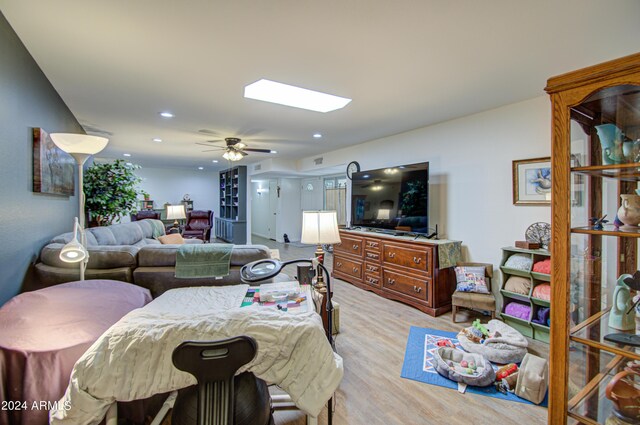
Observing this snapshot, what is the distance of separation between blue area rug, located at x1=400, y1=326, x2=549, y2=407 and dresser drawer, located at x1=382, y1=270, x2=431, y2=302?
0.57 meters

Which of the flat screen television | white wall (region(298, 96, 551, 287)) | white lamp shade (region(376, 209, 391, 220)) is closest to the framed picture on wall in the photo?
white wall (region(298, 96, 551, 287))

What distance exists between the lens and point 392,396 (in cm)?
202

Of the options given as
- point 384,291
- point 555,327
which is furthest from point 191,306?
point 384,291

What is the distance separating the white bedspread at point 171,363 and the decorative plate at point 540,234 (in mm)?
2806

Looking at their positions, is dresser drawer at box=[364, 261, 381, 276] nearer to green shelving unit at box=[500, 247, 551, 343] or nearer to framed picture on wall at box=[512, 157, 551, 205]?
green shelving unit at box=[500, 247, 551, 343]

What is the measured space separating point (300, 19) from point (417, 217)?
2.96 m

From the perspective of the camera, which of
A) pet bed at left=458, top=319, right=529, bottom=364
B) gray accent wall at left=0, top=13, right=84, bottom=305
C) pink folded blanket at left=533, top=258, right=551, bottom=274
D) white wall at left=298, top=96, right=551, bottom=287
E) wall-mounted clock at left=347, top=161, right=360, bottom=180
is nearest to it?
gray accent wall at left=0, top=13, right=84, bottom=305

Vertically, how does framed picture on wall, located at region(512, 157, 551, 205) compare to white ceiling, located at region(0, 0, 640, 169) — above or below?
below

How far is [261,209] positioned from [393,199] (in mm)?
7245

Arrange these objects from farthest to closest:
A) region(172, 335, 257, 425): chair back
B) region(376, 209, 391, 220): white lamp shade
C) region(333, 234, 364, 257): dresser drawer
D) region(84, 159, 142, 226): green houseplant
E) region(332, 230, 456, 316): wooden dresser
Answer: region(333, 234, 364, 257): dresser drawer < region(376, 209, 391, 220): white lamp shade < region(84, 159, 142, 226): green houseplant < region(332, 230, 456, 316): wooden dresser < region(172, 335, 257, 425): chair back

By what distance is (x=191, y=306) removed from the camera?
6.06 feet

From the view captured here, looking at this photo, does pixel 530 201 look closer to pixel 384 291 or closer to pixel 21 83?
pixel 384 291

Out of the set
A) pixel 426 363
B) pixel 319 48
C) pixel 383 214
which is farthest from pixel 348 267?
pixel 319 48

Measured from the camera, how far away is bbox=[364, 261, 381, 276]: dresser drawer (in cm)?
417
